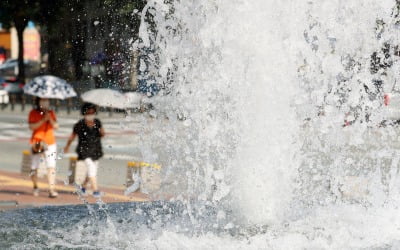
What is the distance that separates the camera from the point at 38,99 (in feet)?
47.4

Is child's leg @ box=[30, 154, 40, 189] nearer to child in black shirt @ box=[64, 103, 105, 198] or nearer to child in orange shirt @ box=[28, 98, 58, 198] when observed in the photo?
child in orange shirt @ box=[28, 98, 58, 198]

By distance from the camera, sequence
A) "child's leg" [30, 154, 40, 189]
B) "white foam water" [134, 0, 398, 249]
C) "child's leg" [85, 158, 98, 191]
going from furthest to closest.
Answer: "child's leg" [30, 154, 40, 189]
"child's leg" [85, 158, 98, 191]
"white foam water" [134, 0, 398, 249]

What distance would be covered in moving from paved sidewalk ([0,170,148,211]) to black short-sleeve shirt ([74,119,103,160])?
0.67 metres

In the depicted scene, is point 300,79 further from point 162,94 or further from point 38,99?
point 38,99

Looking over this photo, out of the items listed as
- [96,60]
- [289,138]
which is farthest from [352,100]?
[96,60]

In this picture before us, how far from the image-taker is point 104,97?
22984mm

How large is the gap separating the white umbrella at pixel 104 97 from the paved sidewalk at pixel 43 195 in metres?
5.53

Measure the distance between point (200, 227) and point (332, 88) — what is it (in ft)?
6.13

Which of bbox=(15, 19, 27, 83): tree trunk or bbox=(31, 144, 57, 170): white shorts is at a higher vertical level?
bbox=(15, 19, 27, 83): tree trunk

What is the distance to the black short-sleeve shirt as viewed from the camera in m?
14.2

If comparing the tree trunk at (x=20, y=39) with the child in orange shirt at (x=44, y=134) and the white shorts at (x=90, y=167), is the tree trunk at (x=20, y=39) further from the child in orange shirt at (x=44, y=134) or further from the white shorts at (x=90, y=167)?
the white shorts at (x=90, y=167)

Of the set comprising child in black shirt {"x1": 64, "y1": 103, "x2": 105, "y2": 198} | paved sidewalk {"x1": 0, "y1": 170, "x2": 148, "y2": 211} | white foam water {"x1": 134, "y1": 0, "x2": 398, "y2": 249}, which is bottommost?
paved sidewalk {"x1": 0, "y1": 170, "x2": 148, "y2": 211}

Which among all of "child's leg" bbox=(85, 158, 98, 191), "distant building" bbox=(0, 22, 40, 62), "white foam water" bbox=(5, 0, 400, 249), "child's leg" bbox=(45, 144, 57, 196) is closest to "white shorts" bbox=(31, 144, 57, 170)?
"child's leg" bbox=(45, 144, 57, 196)

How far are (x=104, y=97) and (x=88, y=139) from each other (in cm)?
879
